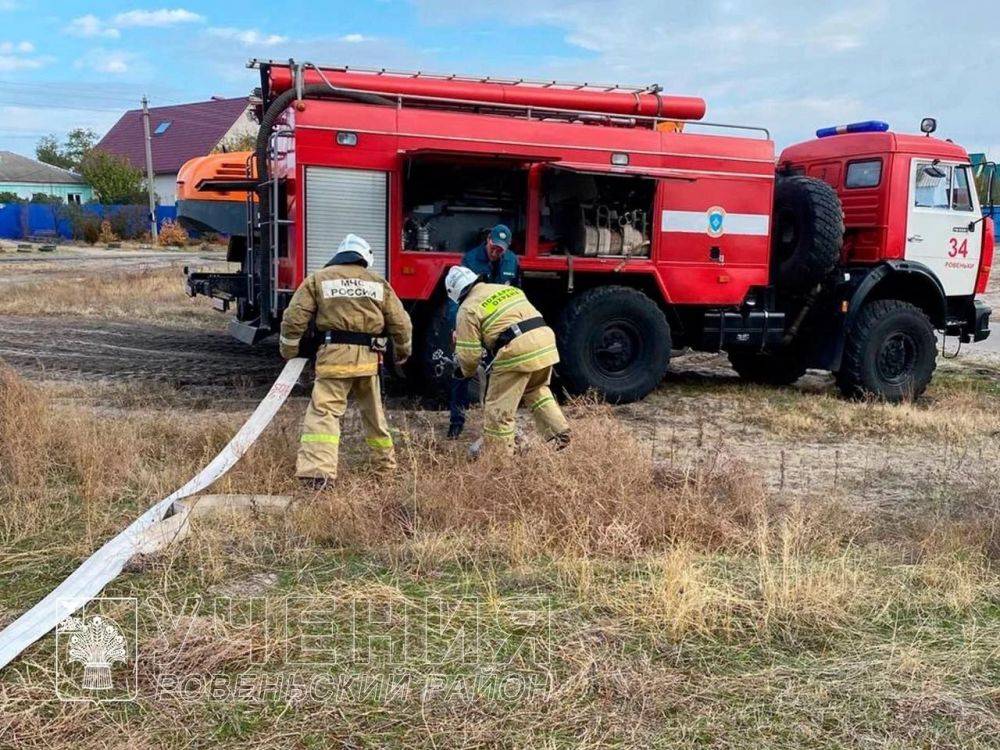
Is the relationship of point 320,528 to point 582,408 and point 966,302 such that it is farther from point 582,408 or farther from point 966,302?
point 966,302

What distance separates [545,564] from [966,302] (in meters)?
7.48

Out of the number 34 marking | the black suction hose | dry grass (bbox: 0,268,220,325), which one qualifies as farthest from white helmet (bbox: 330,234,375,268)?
dry grass (bbox: 0,268,220,325)

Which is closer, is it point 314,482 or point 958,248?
point 314,482

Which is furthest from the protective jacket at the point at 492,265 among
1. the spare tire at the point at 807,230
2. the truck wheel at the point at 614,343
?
the spare tire at the point at 807,230

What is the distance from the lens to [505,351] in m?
5.68

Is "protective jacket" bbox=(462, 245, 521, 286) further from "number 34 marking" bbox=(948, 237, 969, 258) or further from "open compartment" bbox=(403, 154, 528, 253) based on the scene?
"number 34 marking" bbox=(948, 237, 969, 258)

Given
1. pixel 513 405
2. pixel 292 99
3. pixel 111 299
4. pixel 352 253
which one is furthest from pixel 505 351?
pixel 111 299

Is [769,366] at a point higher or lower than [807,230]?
lower

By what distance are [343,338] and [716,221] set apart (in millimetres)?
4565

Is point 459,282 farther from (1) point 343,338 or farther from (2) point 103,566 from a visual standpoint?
(2) point 103,566

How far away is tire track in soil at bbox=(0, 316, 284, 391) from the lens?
9.30 meters

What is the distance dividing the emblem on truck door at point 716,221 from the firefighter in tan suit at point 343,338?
4.13 m

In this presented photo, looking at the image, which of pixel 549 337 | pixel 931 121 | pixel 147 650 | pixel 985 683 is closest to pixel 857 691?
pixel 985 683

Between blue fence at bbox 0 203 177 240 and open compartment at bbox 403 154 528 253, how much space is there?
35.4m
